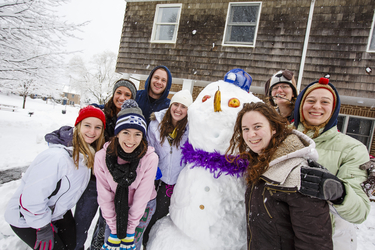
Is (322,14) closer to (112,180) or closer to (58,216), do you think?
(112,180)

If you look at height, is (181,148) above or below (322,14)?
below

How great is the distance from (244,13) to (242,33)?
0.56m

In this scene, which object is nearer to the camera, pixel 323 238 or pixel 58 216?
pixel 323 238

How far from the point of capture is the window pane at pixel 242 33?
507 cm

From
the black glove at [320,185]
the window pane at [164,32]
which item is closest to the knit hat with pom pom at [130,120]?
the black glove at [320,185]

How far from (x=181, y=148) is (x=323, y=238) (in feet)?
4.04

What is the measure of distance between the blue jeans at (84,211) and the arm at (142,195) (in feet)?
1.89

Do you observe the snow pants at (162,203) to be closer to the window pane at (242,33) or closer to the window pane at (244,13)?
the window pane at (242,33)

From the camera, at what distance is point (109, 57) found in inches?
840

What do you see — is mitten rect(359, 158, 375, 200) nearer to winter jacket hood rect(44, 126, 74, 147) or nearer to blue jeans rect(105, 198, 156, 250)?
blue jeans rect(105, 198, 156, 250)

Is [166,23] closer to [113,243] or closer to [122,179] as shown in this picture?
[122,179]

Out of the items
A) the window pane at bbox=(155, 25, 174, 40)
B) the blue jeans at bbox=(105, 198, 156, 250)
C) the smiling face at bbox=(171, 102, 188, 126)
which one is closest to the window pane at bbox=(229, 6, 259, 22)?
the window pane at bbox=(155, 25, 174, 40)

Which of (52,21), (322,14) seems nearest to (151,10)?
(52,21)

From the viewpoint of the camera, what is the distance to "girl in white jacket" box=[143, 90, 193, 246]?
190 cm
